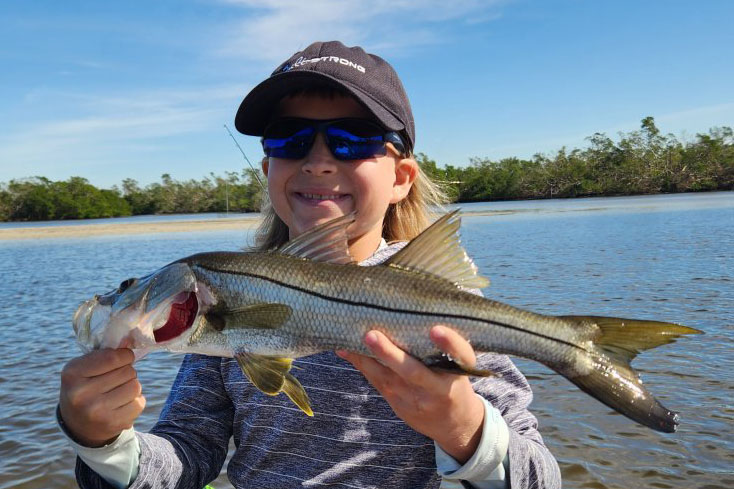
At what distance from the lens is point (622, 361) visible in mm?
2115

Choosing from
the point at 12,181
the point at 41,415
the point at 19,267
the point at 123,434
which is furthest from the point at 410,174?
the point at 12,181

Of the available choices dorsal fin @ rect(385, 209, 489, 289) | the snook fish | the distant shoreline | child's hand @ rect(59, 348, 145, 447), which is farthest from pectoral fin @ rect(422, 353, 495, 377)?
the distant shoreline

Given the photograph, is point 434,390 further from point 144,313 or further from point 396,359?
point 144,313

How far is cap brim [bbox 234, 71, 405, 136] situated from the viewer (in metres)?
2.83

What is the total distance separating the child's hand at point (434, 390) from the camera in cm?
200

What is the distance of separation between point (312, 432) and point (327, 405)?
15 centimetres

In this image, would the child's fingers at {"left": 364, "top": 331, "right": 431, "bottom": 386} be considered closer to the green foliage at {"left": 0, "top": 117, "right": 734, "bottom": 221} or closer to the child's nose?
the child's nose

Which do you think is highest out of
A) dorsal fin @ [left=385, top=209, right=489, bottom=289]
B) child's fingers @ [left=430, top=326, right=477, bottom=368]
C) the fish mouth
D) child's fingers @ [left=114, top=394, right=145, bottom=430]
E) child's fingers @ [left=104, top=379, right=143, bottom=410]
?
dorsal fin @ [left=385, top=209, right=489, bottom=289]

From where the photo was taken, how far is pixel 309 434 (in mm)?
2840

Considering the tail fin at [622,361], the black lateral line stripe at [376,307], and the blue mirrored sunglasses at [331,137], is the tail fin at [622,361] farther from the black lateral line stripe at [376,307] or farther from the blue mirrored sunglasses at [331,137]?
the blue mirrored sunglasses at [331,137]

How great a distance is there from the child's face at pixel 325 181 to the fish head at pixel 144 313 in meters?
1.05

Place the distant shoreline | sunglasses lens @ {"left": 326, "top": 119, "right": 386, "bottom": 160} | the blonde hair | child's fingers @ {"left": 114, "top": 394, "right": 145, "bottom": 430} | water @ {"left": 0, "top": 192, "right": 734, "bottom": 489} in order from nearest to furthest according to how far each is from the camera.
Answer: child's fingers @ {"left": 114, "top": 394, "right": 145, "bottom": 430}
sunglasses lens @ {"left": 326, "top": 119, "right": 386, "bottom": 160}
the blonde hair
water @ {"left": 0, "top": 192, "right": 734, "bottom": 489}
the distant shoreline

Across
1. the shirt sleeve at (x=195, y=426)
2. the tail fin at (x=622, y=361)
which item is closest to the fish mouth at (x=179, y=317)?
the shirt sleeve at (x=195, y=426)

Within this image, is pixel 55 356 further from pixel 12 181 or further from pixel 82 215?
pixel 12 181
